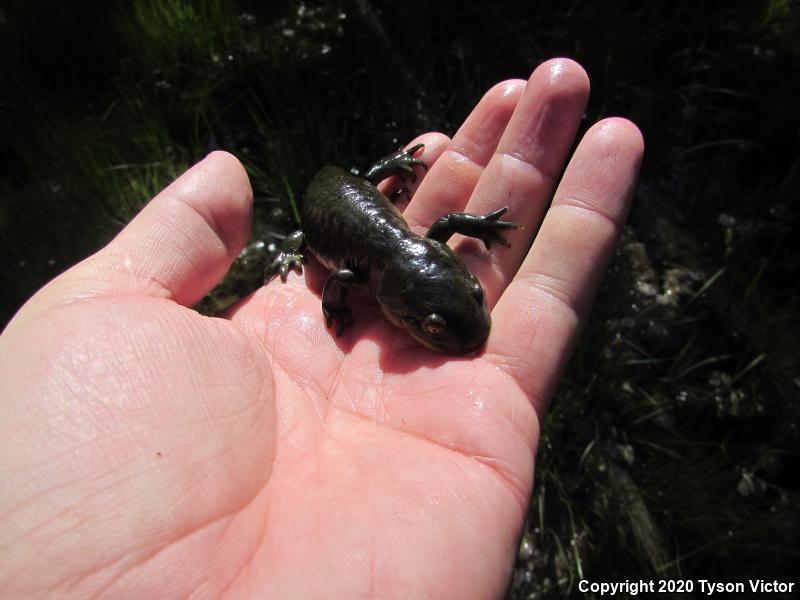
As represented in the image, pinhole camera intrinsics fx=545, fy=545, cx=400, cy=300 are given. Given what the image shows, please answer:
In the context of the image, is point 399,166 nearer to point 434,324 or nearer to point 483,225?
point 483,225

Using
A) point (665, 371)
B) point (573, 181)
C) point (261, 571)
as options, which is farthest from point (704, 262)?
point (261, 571)

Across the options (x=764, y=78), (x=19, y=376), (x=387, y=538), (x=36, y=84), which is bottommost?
(x=764, y=78)

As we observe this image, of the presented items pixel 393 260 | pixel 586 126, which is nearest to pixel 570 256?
pixel 393 260

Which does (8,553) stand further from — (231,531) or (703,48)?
(703,48)

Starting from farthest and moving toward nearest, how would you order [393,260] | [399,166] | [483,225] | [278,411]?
[399,166] → [483,225] → [393,260] → [278,411]

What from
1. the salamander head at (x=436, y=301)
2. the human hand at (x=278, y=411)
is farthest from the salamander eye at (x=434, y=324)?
the human hand at (x=278, y=411)

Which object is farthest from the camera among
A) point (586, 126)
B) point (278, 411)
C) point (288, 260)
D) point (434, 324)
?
point (586, 126)

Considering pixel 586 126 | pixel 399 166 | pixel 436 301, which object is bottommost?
pixel 586 126

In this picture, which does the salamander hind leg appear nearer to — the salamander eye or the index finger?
the salamander eye
